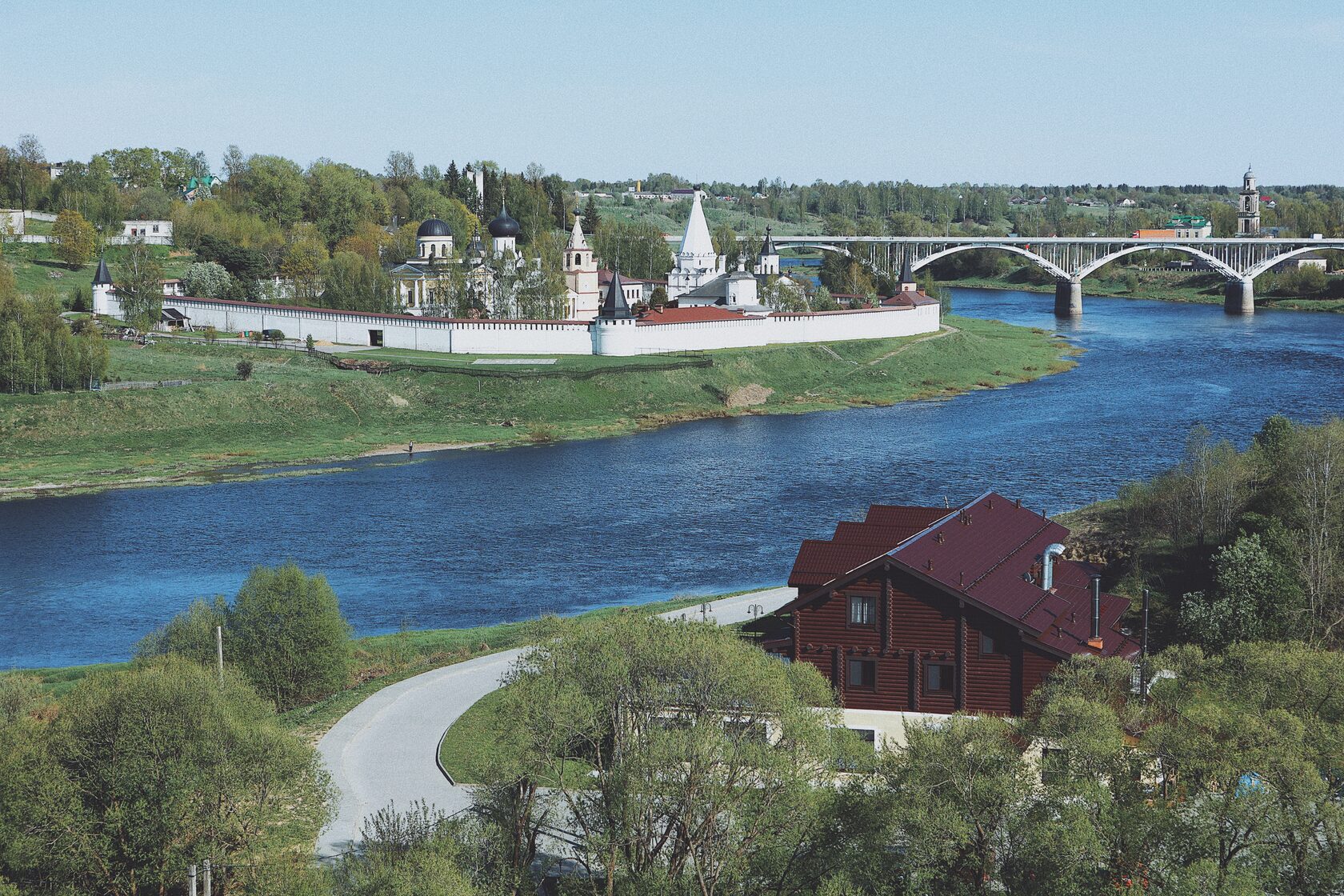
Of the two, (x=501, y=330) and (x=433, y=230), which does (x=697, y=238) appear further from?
(x=501, y=330)

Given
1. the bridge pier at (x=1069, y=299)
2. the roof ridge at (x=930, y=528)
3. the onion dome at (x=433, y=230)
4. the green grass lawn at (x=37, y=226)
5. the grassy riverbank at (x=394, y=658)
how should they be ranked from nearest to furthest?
the roof ridge at (x=930, y=528), the grassy riverbank at (x=394, y=658), the onion dome at (x=433, y=230), the green grass lawn at (x=37, y=226), the bridge pier at (x=1069, y=299)

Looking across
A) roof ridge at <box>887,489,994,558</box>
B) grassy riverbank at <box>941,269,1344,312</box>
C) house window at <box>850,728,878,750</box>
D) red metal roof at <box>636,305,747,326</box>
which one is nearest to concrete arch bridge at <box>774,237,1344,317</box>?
grassy riverbank at <box>941,269,1344,312</box>

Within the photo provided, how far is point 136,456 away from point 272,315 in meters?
23.9

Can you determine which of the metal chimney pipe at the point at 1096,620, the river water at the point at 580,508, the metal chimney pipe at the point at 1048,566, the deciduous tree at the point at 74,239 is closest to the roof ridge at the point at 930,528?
the metal chimney pipe at the point at 1048,566

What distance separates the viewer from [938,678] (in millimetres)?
24047

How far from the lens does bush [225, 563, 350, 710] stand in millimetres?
27000

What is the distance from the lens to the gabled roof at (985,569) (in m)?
23.9

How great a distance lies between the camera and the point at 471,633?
3164 centimetres

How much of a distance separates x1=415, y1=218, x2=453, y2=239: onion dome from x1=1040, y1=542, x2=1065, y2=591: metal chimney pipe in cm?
6941

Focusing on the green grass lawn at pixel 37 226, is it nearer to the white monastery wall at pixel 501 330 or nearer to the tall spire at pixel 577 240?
the white monastery wall at pixel 501 330

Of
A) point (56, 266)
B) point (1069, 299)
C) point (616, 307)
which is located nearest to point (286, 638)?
point (616, 307)

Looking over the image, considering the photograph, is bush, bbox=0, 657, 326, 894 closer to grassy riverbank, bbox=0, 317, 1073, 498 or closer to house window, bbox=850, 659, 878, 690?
house window, bbox=850, 659, 878, 690

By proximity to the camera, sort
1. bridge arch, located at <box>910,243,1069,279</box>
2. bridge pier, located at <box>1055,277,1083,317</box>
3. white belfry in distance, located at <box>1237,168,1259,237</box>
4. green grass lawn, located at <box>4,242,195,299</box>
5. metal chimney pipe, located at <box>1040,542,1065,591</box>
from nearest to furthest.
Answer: metal chimney pipe, located at <box>1040,542,1065,591</box> → green grass lawn, located at <box>4,242,195,299</box> → bridge pier, located at <box>1055,277,1083,317</box> → bridge arch, located at <box>910,243,1069,279</box> → white belfry in distance, located at <box>1237,168,1259,237</box>

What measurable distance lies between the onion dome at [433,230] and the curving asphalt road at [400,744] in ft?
216
